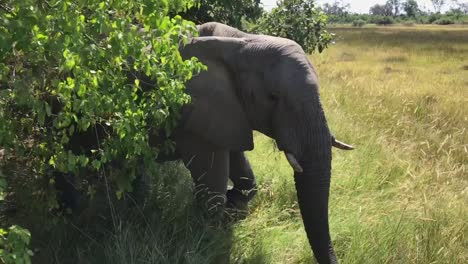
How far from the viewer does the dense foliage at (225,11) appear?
254 inches

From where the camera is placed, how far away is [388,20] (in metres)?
91.8

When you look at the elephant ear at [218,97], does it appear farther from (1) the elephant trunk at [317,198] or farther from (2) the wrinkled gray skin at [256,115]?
(1) the elephant trunk at [317,198]

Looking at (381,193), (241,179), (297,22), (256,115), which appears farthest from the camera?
(297,22)

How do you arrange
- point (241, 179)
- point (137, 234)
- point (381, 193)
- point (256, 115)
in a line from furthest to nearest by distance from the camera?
point (381, 193) < point (241, 179) < point (256, 115) < point (137, 234)

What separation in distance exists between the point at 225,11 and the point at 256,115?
2678 mm

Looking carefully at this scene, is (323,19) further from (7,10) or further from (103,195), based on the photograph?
(7,10)

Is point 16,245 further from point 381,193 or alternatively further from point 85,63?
point 381,193

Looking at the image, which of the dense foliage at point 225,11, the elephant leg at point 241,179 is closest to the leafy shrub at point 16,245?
the elephant leg at point 241,179

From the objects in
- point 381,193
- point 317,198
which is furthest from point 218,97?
point 381,193

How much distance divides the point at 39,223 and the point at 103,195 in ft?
2.06

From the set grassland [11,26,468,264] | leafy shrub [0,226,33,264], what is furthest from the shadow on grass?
leafy shrub [0,226,33,264]

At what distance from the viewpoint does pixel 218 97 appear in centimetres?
435

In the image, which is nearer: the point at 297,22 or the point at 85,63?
the point at 85,63

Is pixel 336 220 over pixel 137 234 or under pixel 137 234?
under
